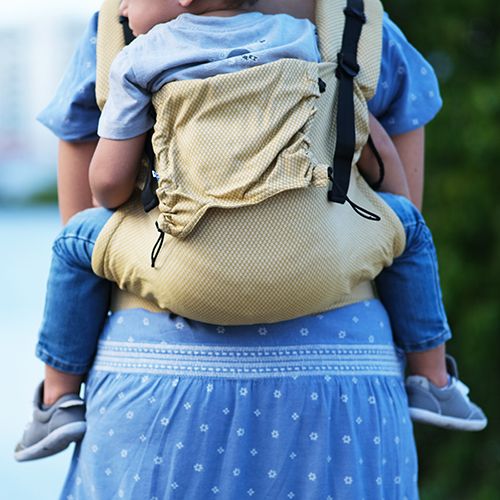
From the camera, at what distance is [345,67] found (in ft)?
6.49

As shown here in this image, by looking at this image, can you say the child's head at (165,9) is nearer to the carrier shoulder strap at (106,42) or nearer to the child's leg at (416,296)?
the carrier shoulder strap at (106,42)

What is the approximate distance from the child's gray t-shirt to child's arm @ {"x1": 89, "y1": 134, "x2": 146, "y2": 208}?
0.06 ft

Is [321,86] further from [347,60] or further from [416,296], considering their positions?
[416,296]

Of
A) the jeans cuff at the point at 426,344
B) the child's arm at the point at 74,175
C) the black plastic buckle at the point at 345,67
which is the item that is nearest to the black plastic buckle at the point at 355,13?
the black plastic buckle at the point at 345,67

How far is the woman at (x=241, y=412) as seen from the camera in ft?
6.55

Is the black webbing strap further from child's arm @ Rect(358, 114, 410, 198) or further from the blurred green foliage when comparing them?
the blurred green foliage

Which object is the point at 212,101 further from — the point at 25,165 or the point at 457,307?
the point at 25,165

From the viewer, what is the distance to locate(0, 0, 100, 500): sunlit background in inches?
234

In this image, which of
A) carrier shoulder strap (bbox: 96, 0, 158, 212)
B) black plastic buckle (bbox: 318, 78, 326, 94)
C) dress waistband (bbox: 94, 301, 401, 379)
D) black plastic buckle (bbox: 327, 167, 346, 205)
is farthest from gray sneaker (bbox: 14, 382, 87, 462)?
black plastic buckle (bbox: 318, 78, 326, 94)

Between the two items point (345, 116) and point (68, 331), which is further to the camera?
point (68, 331)

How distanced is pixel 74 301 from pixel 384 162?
68 cm

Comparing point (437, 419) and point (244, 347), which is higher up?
point (244, 347)

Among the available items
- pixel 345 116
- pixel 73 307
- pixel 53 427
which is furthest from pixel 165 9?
pixel 53 427

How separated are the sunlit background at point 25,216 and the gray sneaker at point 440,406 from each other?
3.43 feet
